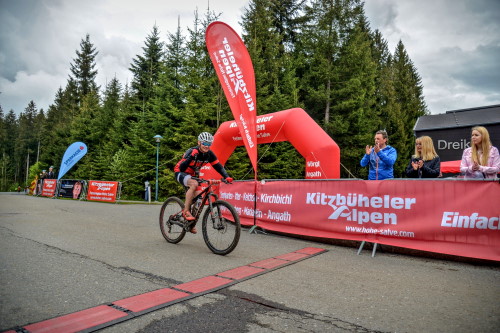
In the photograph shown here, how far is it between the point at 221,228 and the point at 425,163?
4.31 meters

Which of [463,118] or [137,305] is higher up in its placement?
[463,118]

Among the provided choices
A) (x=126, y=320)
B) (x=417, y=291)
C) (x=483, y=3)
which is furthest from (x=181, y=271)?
(x=483, y=3)

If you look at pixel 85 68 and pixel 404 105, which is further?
pixel 85 68

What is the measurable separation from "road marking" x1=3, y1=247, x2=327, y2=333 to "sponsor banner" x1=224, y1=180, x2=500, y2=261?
2202mm

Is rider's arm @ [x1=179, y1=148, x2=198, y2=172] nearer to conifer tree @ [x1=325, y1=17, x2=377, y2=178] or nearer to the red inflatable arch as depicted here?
the red inflatable arch

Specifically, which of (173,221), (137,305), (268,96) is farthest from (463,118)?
(268,96)

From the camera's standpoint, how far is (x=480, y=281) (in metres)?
4.03

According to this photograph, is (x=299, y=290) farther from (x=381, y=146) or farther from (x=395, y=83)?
(x=395, y=83)

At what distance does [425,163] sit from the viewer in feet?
20.6

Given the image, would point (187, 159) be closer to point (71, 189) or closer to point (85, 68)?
point (71, 189)

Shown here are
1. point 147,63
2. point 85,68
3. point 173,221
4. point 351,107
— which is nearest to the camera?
point 173,221

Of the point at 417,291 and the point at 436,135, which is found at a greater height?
the point at 436,135

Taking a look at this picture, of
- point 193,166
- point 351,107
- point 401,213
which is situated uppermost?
point 351,107

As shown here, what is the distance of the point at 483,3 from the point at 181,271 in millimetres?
5993
